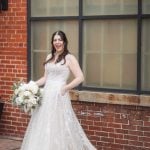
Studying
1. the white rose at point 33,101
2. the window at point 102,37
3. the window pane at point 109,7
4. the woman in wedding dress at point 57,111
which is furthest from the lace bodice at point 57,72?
the window pane at point 109,7

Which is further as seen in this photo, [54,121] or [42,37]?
[42,37]

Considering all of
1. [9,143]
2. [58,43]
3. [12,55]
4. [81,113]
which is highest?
[58,43]

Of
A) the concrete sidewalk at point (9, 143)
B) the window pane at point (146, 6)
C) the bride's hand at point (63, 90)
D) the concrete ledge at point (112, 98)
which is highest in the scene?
the window pane at point (146, 6)

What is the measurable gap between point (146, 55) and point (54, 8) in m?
1.91

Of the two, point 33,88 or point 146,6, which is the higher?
point 146,6

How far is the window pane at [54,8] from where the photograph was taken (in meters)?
8.72

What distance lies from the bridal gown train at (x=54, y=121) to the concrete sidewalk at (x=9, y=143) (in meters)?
1.52

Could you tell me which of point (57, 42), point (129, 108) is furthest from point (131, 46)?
point (57, 42)

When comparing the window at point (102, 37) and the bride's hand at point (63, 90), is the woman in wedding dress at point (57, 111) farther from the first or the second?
the window at point (102, 37)

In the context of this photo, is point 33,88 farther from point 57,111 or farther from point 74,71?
point 74,71

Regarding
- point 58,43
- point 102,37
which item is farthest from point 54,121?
point 102,37

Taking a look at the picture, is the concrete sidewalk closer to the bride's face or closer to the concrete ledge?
the concrete ledge

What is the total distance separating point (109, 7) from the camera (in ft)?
27.2

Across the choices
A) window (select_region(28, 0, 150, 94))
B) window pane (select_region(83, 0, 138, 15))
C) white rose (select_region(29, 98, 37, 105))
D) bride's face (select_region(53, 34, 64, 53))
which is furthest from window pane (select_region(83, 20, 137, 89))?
white rose (select_region(29, 98, 37, 105))
